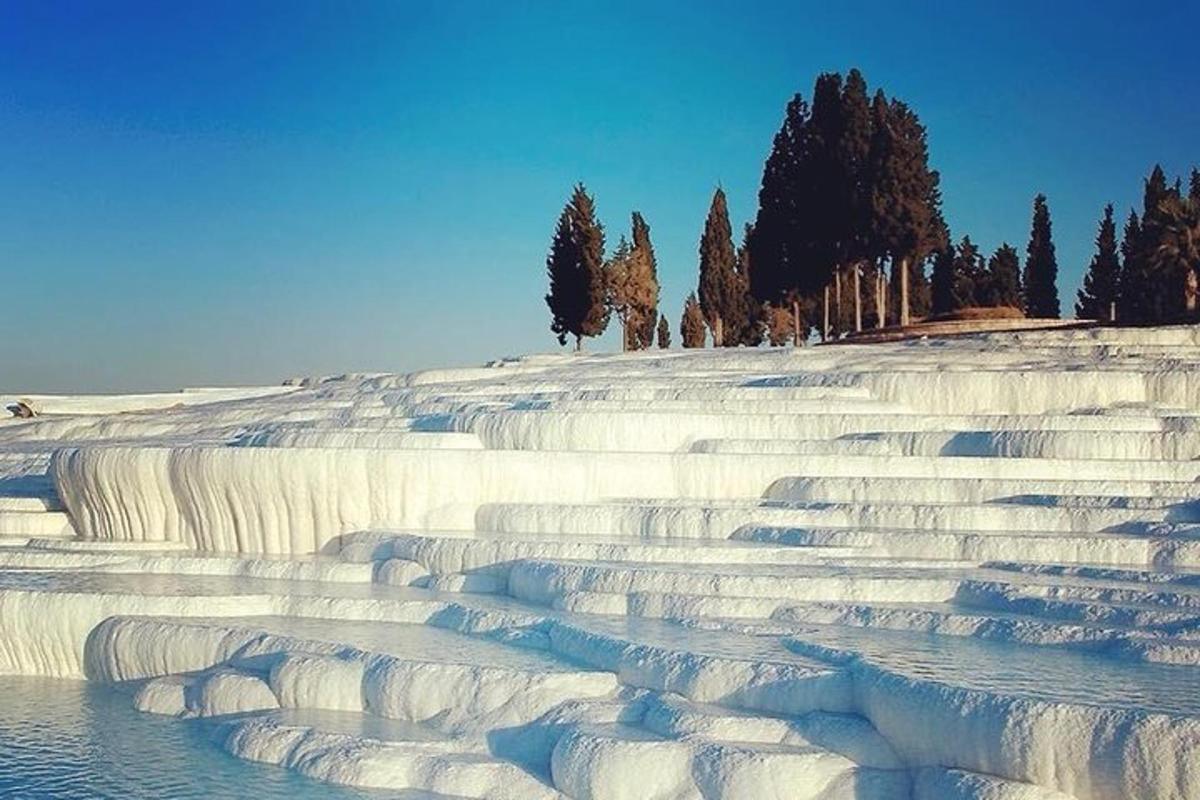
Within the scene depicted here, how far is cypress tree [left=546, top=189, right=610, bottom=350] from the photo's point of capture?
4309cm

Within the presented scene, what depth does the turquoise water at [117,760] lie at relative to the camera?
8.10 m

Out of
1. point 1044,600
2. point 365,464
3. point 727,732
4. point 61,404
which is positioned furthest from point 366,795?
point 61,404

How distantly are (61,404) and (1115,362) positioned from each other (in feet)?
77.7

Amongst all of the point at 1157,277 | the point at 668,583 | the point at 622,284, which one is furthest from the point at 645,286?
the point at 668,583

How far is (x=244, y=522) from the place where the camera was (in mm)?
14984

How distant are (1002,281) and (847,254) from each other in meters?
17.2

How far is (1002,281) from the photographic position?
5300cm

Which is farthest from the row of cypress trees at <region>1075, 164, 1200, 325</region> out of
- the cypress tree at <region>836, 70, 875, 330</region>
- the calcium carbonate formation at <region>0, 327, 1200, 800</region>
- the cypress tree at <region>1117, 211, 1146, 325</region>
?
the calcium carbonate formation at <region>0, 327, 1200, 800</region>

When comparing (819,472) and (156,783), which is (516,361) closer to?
(819,472)

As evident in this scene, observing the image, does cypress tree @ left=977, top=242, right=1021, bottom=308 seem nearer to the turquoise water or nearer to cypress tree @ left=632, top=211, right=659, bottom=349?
cypress tree @ left=632, top=211, right=659, bottom=349

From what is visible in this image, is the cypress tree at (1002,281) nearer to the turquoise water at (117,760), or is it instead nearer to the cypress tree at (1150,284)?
the cypress tree at (1150,284)

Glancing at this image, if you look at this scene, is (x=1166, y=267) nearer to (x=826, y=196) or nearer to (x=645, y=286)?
(x=826, y=196)

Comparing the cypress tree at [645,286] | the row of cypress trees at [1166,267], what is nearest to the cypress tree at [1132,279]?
the row of cypress trees at [1166,267]

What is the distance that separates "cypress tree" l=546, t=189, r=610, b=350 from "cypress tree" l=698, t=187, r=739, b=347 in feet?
15.5
